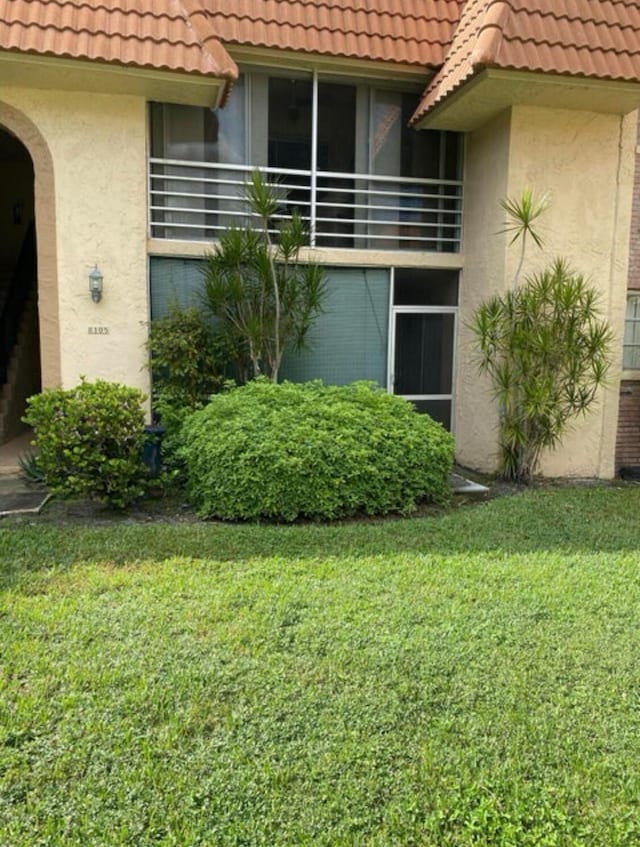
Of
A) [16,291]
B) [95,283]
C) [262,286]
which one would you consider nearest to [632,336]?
[262,286]

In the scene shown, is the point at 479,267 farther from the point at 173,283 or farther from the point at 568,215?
the point at 173,283

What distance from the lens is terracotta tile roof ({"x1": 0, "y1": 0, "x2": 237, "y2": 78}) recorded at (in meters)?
7.02

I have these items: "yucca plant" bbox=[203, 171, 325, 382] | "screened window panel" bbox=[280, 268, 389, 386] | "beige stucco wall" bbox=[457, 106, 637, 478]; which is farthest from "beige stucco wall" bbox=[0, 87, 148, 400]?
"beige stucco wall" bbox=[457, 106, 637, 478]

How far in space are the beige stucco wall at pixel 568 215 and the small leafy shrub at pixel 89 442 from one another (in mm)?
4926

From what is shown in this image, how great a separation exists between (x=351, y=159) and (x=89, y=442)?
17.9 ft

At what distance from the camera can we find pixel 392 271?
9.23 meters

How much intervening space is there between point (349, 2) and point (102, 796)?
9.53 m

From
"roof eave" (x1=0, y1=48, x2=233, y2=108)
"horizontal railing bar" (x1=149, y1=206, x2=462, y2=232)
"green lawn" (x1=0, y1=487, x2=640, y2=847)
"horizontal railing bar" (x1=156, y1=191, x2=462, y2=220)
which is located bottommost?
"green lawn" (x1=0, y1=487, x2=640, y2=847)

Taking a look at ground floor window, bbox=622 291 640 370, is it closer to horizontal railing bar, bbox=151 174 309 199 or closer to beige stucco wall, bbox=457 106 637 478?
beige stucco wall, bbox=457 106 637 478

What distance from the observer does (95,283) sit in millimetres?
8125

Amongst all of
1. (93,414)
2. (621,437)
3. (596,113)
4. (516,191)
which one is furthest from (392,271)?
(93,414)

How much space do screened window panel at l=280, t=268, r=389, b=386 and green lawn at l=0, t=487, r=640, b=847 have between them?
3.99 metres

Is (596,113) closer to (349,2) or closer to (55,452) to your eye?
(349,2)

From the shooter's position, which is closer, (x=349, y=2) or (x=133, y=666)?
(x=133, y=666)
